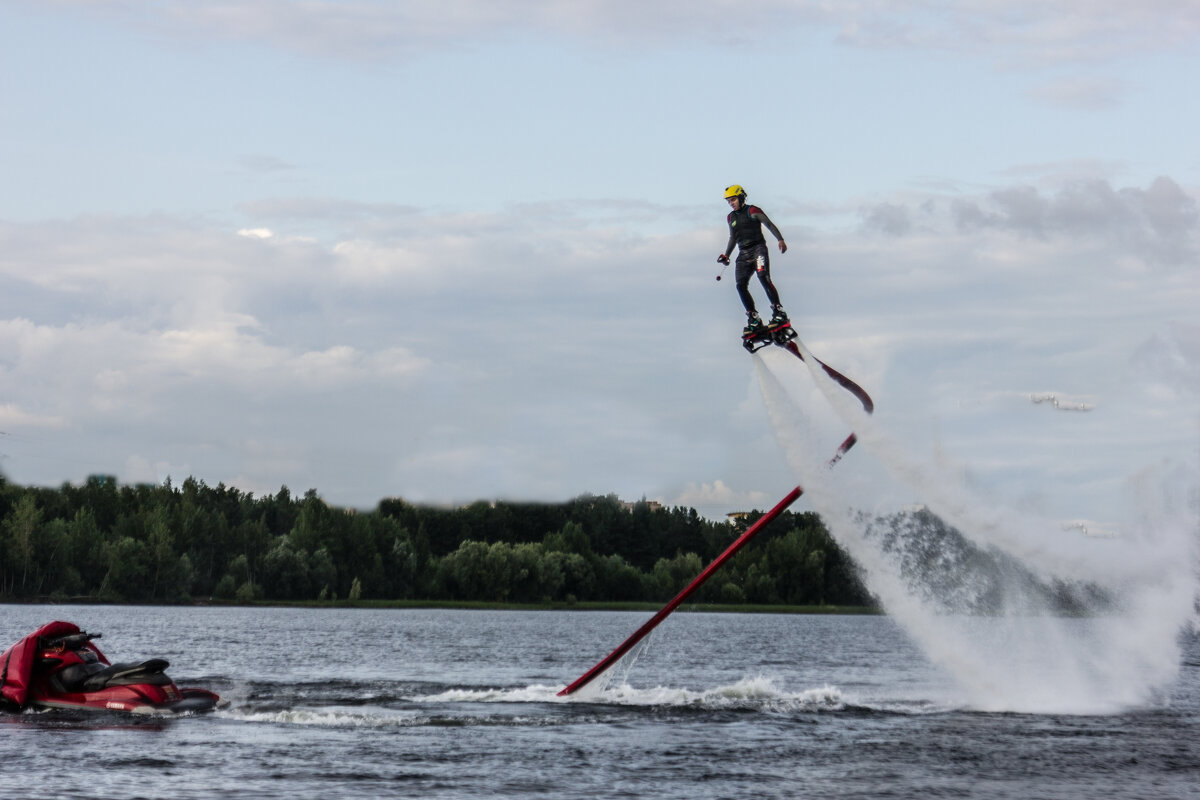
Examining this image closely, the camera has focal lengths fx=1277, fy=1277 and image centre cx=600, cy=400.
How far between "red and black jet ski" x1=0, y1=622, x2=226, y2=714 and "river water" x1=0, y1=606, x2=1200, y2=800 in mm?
555

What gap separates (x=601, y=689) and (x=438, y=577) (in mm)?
113461

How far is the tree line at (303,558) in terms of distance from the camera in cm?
14912

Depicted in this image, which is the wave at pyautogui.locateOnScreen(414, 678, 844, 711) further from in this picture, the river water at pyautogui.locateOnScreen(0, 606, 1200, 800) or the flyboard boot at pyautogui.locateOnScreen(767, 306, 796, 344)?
the flyboard boot at pyautogui.locateOnScreen(767, 306, 796, 344)

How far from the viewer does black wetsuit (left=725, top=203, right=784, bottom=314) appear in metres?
30.4

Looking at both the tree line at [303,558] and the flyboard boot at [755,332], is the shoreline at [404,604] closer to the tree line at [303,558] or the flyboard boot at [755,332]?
the tree line at [303,558]

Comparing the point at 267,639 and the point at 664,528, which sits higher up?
the point at 664,528

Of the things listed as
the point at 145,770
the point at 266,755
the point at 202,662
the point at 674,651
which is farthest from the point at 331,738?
the point at 674,651

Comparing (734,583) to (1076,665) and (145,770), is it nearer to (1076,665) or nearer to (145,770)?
(1076,665)

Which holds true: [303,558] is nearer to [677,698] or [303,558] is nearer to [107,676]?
[677,698]

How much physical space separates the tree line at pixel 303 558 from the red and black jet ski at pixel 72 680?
4353 inches

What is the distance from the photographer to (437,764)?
3169 centimetres

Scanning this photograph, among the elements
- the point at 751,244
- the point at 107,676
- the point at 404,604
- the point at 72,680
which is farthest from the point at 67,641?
the point at 404,604

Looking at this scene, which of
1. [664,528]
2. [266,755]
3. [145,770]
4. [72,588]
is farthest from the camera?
[664,528]

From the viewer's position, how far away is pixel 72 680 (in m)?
37.5
